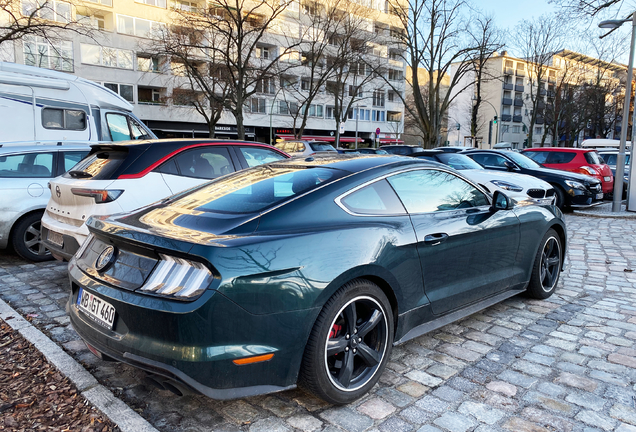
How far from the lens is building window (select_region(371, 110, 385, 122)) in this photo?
5809 centimetres

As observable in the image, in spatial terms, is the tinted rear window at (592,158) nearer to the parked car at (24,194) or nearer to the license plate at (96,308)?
the parked car at (24,194)

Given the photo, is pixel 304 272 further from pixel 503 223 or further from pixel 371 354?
pixel 503 223

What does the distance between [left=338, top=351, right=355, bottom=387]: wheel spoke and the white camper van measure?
8712 mm

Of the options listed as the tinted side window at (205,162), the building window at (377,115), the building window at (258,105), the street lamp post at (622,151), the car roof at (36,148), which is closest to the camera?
the tinted side window at (205,162)

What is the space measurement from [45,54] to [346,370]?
3863cm

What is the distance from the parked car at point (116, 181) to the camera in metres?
4.70

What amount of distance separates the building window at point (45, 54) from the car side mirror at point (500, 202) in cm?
3495

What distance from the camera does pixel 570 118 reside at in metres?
48.6

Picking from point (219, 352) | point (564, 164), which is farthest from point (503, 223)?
point (564, 164)

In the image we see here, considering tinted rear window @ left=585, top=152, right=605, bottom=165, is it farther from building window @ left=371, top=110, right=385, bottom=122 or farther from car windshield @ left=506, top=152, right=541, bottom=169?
building window @ left=371, top=110, right=385, bottom=122

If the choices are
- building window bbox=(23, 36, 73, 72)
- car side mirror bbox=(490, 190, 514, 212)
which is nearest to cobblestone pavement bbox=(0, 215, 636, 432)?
car side mirror bbox=(490, 190, 514, 212)

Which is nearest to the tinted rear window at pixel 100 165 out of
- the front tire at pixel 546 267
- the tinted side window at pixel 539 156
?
the front tire at pixel 546 267

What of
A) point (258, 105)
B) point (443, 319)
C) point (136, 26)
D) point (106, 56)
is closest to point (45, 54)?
point (106, 56)

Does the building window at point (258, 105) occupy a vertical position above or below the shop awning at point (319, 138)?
above
